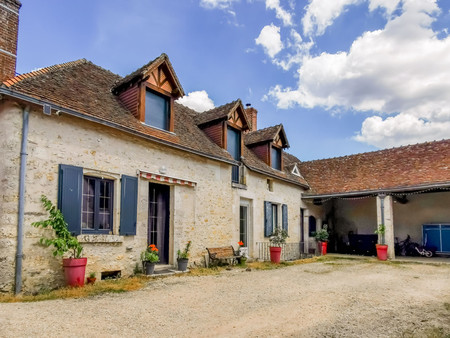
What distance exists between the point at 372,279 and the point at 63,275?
24.8 ft

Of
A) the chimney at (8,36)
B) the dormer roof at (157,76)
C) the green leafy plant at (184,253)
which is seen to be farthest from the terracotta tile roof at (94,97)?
the green leafy plant at (184,253)

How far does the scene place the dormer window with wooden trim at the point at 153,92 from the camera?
370 inches

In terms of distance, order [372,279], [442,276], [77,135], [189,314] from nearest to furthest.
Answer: [189,314] < [77,135] < [372,279] < [442,276]

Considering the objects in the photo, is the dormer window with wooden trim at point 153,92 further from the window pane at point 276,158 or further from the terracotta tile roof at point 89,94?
the window pane at point 276,158

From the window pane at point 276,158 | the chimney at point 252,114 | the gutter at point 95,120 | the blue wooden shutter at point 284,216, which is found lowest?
the blue wooden shutter at point 284,216

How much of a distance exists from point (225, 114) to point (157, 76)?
3234mm

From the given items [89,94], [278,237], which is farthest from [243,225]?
[89,94]

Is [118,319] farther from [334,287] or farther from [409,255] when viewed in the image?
[409,255]

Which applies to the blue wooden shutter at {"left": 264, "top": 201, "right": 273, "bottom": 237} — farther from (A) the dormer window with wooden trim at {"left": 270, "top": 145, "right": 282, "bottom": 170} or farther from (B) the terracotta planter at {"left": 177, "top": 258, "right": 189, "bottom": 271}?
(B) the terracotta planter at {"left": 177, "top": 258, "right": 189, "bottom": 271}

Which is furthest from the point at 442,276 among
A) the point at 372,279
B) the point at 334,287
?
the point at 334,287

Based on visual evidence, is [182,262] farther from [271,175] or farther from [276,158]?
[276,158]

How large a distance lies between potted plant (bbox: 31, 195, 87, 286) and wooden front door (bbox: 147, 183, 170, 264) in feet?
9.52

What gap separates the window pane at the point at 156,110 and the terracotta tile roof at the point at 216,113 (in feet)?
8.53

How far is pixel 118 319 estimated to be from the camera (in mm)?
4977
